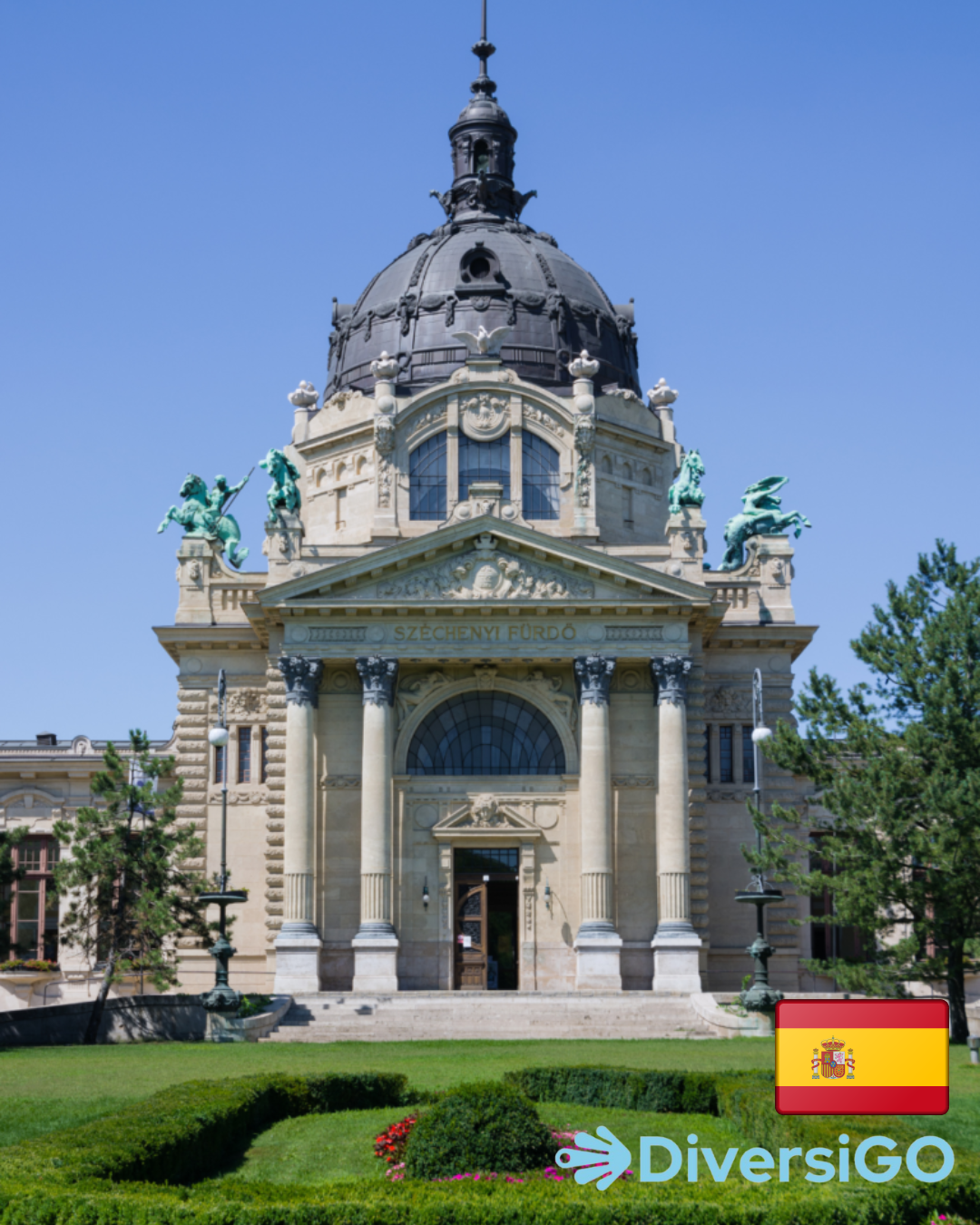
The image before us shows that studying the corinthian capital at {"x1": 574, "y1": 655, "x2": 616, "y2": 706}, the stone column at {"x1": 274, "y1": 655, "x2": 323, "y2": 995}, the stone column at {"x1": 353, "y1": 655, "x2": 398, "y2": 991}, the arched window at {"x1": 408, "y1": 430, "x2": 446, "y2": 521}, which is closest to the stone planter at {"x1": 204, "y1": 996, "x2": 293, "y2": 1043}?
the stone column at {"x1": 274, "y1": 655, "x2": 323, "y2": 995}

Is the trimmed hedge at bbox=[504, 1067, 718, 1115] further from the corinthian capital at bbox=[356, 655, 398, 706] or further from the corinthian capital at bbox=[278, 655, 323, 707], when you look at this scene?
the corinthian capital at bbox=[278, 655, 323, 707]

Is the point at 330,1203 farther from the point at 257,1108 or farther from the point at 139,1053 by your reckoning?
the point at 139,1053

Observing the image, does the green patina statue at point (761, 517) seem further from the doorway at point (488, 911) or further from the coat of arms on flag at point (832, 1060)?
the coat of arms on flag at point (832, 1060)

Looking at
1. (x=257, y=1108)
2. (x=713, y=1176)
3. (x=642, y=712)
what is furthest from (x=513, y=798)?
(x=713, y=1176)

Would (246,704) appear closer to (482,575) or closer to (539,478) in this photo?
(482,575)

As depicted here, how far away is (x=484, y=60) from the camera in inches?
2918

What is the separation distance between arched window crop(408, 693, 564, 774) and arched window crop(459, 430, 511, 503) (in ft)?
28.0

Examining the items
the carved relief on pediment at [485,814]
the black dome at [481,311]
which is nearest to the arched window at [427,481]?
the black dome at [481,311]

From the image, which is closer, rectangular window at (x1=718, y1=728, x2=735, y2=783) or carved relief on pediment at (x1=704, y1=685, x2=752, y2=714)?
rectangular window at (x1=718, y1=728, x2=735, y2=783)

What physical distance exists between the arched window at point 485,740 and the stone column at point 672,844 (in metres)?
3.88

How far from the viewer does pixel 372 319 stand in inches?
2498

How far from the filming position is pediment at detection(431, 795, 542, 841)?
5084cm

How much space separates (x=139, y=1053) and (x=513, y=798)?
19088mm

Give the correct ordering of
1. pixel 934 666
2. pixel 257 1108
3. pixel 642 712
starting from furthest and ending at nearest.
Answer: pixel 642 712, pixel 934 666, pixel 257 1108
